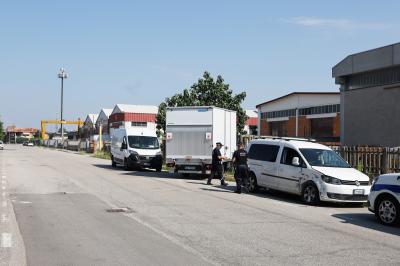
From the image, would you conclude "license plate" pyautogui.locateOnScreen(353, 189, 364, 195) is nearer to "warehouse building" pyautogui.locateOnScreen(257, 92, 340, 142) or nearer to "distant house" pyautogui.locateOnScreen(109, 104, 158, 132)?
"warehouse building" pyautogui.locateOnScreen(257, 92, 340, 142)

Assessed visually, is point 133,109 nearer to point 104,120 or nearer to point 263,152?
point 104,120

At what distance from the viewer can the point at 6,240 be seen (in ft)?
27.8

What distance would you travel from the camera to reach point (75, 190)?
659 inches

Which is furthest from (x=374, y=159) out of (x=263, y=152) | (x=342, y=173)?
(x=342, y=173)

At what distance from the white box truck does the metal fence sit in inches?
210

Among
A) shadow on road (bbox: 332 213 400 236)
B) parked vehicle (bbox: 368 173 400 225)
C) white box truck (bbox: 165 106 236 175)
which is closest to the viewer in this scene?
shadow on road (bbox: 332 213 400 236)

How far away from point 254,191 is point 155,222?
7519 millimetres

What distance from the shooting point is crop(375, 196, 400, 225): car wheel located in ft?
35.9

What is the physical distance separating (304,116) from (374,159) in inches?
1743

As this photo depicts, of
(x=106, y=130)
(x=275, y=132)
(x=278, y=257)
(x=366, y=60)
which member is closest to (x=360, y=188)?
(x=278, y=257)

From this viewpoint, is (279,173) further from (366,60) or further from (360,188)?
(366,60)

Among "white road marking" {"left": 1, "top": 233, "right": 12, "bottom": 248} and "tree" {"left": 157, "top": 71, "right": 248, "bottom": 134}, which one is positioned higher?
"tree" {"left": 157, "top": 71, "right": 248, "bottom": 134}

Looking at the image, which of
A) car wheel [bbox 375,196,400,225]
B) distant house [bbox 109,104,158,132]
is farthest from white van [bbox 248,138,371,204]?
distant house [bbox 109,104,158,132]

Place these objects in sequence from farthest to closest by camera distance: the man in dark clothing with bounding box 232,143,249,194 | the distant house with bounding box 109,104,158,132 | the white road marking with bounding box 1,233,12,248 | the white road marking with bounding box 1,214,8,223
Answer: the distant house with bounding box 109,104,158,132, the man in dark clothing with bounding box 232,143,249,194, the white road marking with bounding box 1,214,8,223, the white road marking with bounding box 1,233,12,248
